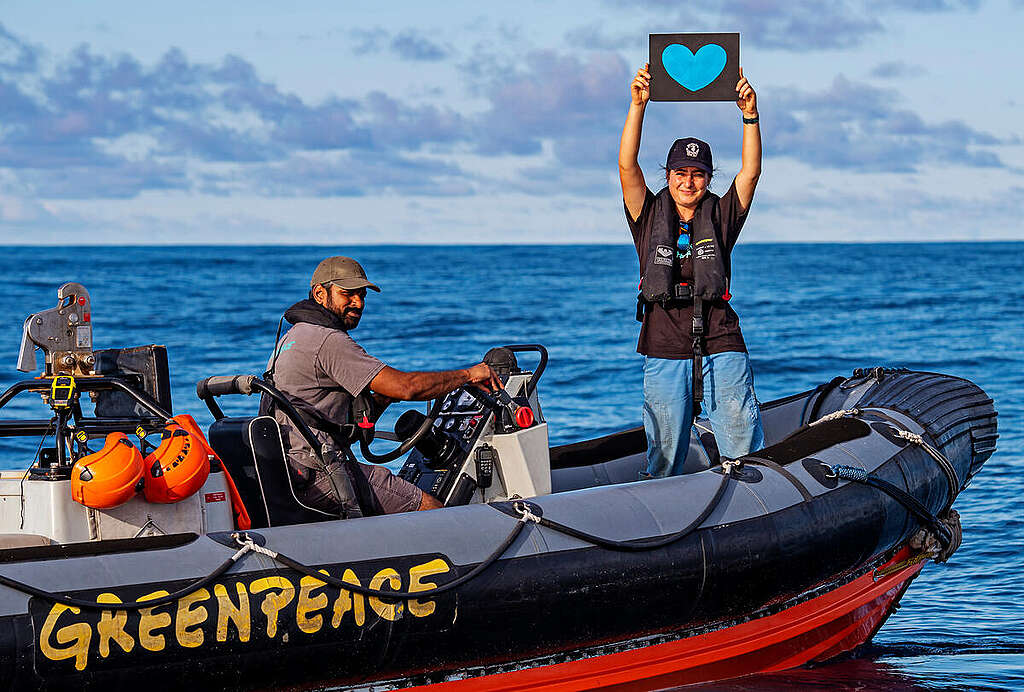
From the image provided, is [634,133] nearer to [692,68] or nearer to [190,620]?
[692,68]

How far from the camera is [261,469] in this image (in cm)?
450

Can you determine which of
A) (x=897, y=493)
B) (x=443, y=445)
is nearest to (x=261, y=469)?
(x=443, y=445)

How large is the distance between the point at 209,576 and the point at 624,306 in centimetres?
2320

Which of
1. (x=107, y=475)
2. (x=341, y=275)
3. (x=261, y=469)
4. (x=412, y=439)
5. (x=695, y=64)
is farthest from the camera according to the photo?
(x=695, y=64)

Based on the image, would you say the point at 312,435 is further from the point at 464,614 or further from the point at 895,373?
the point at 895,373

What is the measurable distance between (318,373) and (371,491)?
0.48 metres

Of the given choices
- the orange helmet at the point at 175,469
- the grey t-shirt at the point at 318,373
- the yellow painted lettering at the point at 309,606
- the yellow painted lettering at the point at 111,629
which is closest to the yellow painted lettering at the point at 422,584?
the yellow painted lettering at the point at 309,606

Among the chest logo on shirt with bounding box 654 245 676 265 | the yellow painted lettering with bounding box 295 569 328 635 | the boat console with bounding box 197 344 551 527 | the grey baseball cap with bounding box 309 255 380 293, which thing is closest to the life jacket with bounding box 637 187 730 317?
the chest logo on shirt with bounding box 654 245 676 265

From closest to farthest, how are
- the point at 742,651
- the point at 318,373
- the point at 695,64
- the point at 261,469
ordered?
the point at 261,469 → the point at 318,373 → the point at 742,651 → the point at 695,64

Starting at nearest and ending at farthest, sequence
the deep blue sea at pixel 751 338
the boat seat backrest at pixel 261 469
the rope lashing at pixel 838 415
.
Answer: the boat seat backrest at pixel 261 469, the rope lashing at pixel 838 415, the deep blue sea at pixel 751 338

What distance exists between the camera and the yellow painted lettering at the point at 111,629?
147 inches

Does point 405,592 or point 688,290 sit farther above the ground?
point 688,290

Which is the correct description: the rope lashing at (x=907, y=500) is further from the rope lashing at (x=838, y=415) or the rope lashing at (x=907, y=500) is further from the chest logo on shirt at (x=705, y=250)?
the chest logo on shirt at (x=705, y=250)

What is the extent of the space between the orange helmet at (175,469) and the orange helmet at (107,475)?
0.09m
